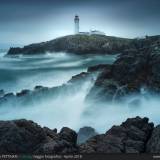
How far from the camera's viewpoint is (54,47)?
5891mm

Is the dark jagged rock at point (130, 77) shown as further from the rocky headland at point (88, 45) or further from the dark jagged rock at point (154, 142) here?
the dark jagged rock at point (154, 142)

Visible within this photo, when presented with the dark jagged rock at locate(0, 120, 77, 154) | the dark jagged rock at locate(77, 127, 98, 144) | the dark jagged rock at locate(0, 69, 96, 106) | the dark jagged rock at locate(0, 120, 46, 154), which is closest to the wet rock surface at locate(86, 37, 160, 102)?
the dark jagged rock at locate(0, 69, 96, 106)

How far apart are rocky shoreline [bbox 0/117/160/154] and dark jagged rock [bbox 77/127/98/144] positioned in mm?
26

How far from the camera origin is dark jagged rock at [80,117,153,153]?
5641mm

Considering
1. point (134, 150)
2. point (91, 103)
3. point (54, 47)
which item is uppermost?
point (54, 47)

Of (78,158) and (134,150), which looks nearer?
(78,158)

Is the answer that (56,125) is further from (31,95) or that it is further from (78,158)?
(78,158)

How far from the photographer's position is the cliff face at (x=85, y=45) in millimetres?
5809

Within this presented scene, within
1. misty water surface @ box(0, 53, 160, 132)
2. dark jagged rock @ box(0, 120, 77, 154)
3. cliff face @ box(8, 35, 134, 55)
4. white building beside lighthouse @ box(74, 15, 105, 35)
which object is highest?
white building beside lighthouse @ box(74, 15, 105, 35)

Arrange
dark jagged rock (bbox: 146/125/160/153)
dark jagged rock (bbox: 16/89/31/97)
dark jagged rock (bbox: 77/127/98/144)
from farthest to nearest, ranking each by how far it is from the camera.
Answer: dark jagged rock (bbox: 16/89/31/97) → dark jagged rock (bbox: 77/127/98/144) → dark jagged rock (bbox: 146/125/160/153)

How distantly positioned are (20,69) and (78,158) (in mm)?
1178

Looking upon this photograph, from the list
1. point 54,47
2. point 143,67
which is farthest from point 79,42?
point 143,67

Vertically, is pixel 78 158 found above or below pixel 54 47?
below

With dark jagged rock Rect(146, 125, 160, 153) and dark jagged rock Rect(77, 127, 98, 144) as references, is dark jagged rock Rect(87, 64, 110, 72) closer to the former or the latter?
dark jagged rock Rect(77, 127, 98, 144)
